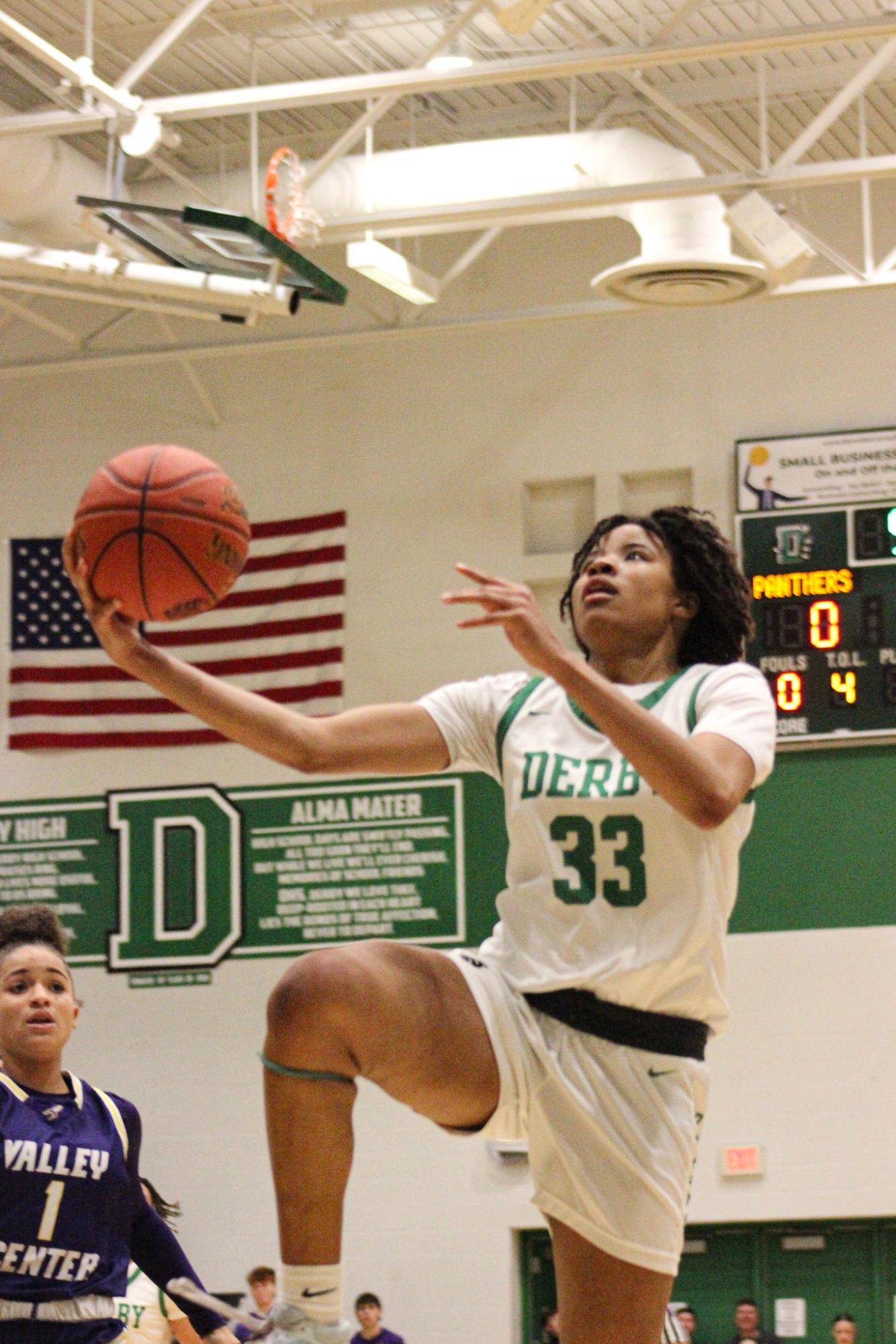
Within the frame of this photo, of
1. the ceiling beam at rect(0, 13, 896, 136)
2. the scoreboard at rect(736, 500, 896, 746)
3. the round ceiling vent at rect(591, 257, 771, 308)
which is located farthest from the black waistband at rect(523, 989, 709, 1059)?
the scoreboard at rect(736, 500, 896, 746)

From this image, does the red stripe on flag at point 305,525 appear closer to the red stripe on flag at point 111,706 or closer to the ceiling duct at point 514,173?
the red stripe on flag at point 111,706

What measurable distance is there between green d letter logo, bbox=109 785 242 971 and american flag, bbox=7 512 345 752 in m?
0.49

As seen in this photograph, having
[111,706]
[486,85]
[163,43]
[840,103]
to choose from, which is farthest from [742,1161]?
[163,43]

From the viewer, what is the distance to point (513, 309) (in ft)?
44.3

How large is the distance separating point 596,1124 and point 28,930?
179 cm

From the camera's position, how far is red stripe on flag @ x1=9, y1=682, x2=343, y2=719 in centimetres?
1354

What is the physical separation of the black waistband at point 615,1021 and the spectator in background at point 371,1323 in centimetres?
888

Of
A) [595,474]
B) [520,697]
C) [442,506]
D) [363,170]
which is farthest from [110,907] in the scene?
[520,697]

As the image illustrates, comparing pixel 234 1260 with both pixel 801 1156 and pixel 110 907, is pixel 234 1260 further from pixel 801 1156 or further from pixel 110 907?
pixel 801 1156

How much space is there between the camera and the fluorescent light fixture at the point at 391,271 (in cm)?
1092

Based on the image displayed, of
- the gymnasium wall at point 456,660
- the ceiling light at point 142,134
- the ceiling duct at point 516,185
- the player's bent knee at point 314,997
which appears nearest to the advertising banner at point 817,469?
the gymnasium wall at point 456,660

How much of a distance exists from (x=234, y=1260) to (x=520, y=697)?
31.6ft

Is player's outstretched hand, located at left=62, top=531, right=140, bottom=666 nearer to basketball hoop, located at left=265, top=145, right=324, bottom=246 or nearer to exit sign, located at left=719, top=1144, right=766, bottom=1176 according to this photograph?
basketball hoop, located at left=265, top=145, right=324, bottom=246

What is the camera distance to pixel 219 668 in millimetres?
13750
